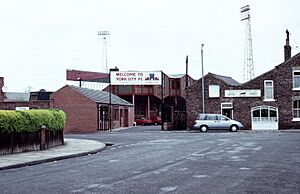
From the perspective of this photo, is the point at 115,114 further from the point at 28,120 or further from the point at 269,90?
the point at 28,120

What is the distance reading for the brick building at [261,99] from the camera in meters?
49.2

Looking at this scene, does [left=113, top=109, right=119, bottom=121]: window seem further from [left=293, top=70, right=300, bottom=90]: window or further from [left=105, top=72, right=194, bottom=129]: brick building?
[left=293, top=70, right=300, bottom=90]: window

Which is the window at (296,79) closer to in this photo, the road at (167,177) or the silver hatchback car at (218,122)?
the silver hatchback car at (218,122)

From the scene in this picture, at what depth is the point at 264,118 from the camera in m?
49.8

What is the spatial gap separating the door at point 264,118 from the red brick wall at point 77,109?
16.9m

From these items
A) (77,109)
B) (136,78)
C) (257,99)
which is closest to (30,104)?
(77,109)

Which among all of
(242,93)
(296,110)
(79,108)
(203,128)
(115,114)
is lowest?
(203,128)

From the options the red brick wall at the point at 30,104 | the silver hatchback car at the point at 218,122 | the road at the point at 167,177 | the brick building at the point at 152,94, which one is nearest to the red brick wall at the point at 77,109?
the red brick wall at the point at 30,104

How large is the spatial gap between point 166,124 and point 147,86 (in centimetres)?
2277

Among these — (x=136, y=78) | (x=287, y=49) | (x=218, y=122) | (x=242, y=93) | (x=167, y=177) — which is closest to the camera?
(x=167, y=177)

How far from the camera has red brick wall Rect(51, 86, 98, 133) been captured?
52.5 meters

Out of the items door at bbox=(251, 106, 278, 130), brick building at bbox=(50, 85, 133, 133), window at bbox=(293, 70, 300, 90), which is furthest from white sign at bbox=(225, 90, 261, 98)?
brick building at bbox=(50, 85, 133, 133)

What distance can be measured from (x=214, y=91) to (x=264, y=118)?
19.4 feet

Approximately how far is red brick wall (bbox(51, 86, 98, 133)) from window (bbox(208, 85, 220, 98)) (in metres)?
12.5
